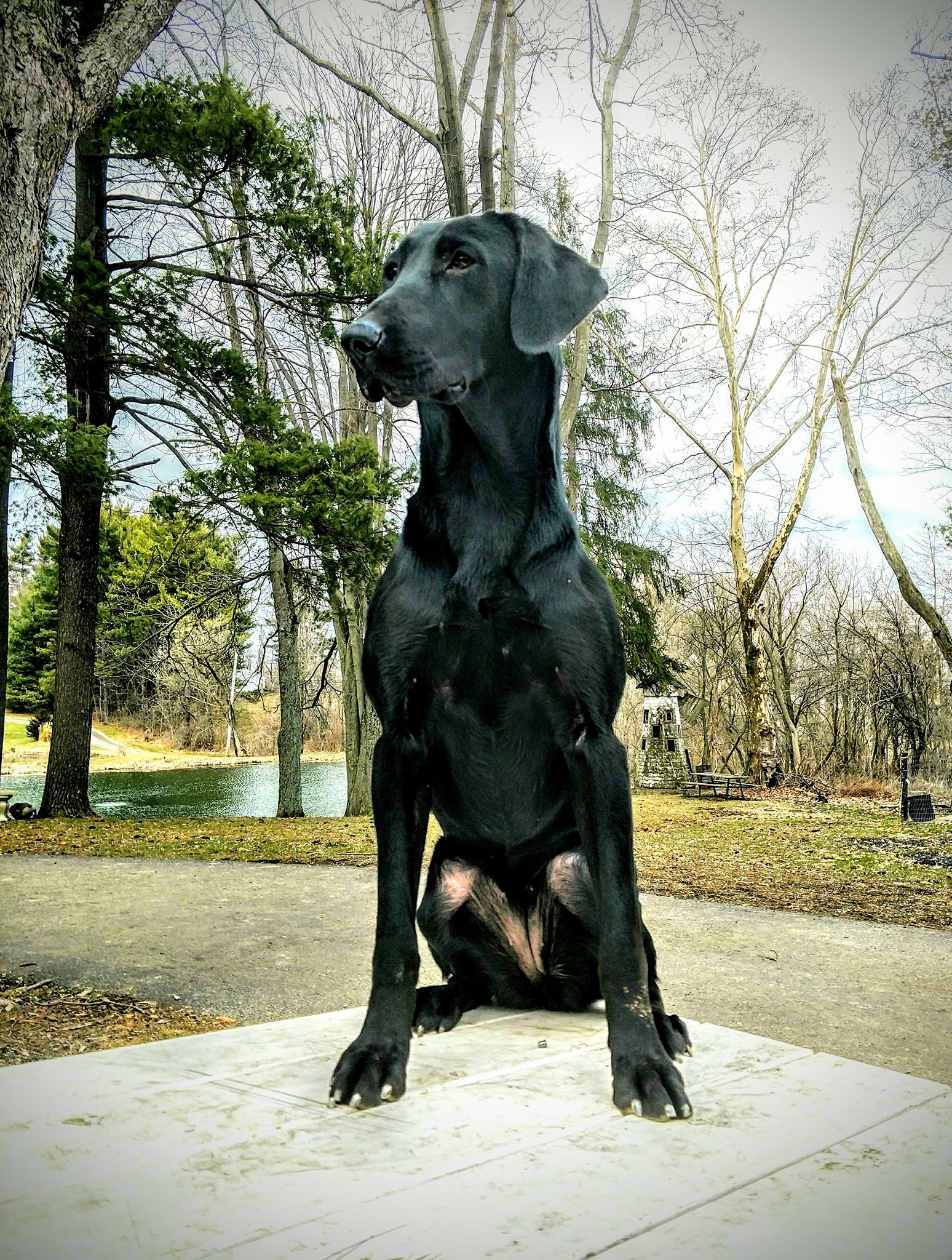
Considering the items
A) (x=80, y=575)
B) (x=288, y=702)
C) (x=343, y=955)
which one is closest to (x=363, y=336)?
(x=343, y=955)

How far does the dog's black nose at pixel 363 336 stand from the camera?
5.65 ft

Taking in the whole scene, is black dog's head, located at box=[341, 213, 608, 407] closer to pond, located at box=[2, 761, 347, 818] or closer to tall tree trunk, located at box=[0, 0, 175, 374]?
tall tree trunk, located at box=[0, 0, 175, 374]

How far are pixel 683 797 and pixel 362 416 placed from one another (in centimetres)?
1022


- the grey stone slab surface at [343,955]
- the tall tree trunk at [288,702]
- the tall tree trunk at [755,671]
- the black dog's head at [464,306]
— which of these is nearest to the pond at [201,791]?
the tall tree trunk at [288,702]

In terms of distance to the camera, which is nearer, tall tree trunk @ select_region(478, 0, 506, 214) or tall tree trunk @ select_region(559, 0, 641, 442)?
tall tree trunk @ select_region(478, 0, 506, 214)

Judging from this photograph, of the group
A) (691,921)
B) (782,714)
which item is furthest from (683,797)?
(691,921)

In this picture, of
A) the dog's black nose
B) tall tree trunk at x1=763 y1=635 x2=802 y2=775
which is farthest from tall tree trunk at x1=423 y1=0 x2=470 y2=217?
tall tree trunk at x1=763 y1=635 x2=802 y2=775

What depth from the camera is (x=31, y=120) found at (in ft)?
15.0

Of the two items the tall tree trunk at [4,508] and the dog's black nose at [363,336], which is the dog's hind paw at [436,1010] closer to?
the dog's black nose at [363,336]

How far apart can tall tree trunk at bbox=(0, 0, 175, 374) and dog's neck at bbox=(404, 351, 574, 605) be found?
11.6 feet

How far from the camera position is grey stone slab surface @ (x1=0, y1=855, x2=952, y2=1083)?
510cm

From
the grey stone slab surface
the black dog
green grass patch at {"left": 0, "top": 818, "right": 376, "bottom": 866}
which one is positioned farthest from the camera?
green grass patch at {"left": 0, "top": 818, "right": 376, "bottom": 866}

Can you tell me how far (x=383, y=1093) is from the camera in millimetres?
1752

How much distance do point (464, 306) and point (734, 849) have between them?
1130cm
